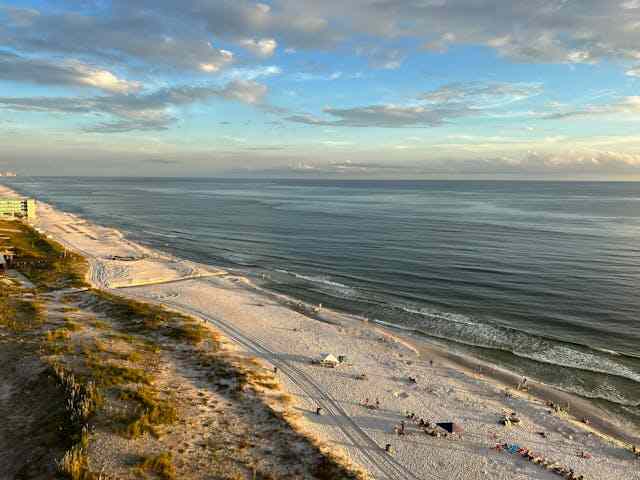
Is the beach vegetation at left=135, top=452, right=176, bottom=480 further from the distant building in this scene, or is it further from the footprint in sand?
the distant building

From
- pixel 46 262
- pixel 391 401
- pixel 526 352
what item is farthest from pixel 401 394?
pixel 46 262

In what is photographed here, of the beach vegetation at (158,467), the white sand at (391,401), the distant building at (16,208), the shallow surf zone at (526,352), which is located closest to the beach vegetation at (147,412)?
the beach vegetation at (158,467)

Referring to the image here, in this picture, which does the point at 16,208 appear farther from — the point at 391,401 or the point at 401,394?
the point at 391,401

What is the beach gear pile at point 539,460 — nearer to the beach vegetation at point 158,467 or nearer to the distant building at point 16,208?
the beach vegetation at point 158,467

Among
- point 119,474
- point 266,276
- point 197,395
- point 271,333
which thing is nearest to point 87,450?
point 119,474

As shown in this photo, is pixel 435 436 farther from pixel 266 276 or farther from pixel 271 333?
pixel 266 276

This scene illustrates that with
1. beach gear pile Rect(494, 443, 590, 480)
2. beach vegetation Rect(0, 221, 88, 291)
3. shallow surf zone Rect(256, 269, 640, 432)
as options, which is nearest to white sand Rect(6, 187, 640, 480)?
beach gear pile Rect(494, 443, 590, 480)
